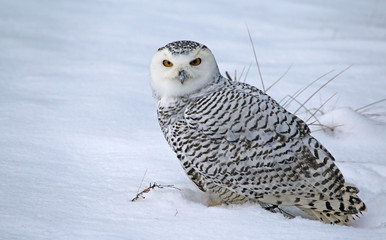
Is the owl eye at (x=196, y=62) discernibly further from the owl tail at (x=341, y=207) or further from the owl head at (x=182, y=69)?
the owl tail at (x=341, y=207)

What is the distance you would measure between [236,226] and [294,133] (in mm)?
703

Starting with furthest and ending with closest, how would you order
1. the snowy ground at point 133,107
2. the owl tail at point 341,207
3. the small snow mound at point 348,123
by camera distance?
the small snow mound at point 348,123, the owl tail at point 341,207, the snowy ground at point 133,107

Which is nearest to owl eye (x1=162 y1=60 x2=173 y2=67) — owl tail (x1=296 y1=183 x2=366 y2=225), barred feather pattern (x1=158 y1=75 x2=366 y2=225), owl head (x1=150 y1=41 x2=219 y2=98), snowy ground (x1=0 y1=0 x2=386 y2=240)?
owl head (x1=150 y1=41 x2=219 y2=98)

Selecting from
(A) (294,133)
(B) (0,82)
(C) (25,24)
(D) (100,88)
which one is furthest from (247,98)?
(C) (25,24)

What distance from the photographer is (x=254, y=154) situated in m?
2.69

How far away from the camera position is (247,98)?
2812 mm

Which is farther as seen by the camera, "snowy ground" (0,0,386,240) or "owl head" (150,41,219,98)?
"owl head" (150,41,219,98)

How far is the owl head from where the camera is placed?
2.82 metres

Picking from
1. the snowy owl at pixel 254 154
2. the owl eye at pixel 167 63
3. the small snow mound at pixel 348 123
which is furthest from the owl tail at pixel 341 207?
the small snow mound at pixel 348 123

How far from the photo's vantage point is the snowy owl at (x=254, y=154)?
2.70 metres

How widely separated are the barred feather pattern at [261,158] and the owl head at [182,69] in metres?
0.19

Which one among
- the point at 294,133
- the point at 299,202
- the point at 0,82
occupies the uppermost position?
the point at 294,133

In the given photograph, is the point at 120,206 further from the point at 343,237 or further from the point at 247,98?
the point at 343,237

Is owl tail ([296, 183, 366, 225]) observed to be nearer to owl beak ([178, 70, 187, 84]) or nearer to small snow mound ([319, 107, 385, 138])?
owl beak ([178, 70, 187, 84])
